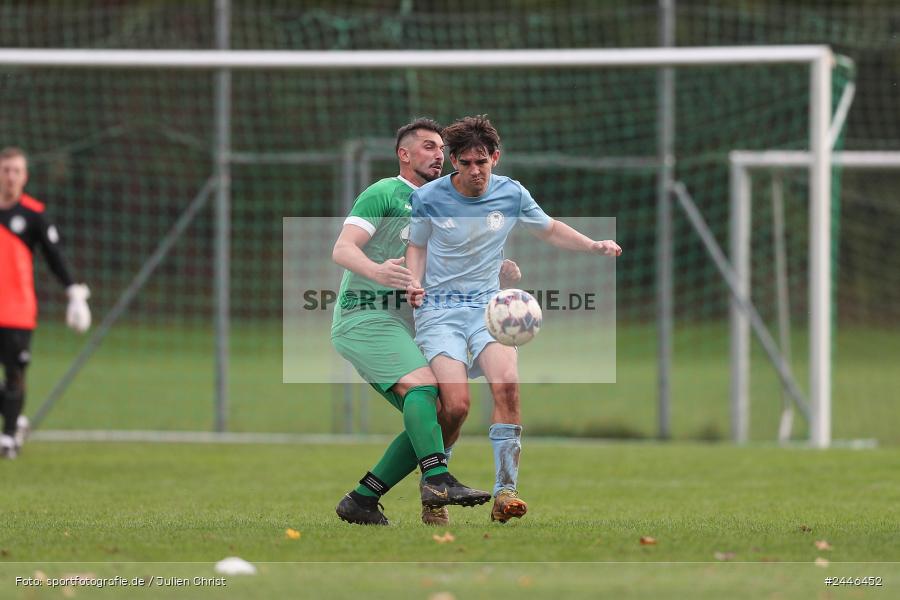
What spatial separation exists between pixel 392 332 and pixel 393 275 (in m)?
0.44

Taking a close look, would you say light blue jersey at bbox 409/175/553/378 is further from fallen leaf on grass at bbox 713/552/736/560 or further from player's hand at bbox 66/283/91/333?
player's hand at bbox 66/283/91/333

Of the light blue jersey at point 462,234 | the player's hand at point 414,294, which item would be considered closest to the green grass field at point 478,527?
the player's hand at point 414,294

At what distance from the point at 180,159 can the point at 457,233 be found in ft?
41.2

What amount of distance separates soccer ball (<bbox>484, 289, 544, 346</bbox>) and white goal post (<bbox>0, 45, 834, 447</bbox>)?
6507 mm

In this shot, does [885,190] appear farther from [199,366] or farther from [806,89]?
[199,366]

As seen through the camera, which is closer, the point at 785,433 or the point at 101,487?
the point at 101,487

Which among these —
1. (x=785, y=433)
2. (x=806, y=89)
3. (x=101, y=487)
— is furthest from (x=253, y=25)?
(x=101, y=487)

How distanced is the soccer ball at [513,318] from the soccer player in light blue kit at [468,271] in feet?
0.61

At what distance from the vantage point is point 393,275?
698 centimetres

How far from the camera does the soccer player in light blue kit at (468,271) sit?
7.15 metres

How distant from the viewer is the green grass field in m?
5.40

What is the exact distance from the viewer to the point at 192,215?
14.0 m

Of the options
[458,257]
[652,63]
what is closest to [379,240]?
[458,257]

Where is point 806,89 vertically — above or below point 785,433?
above
